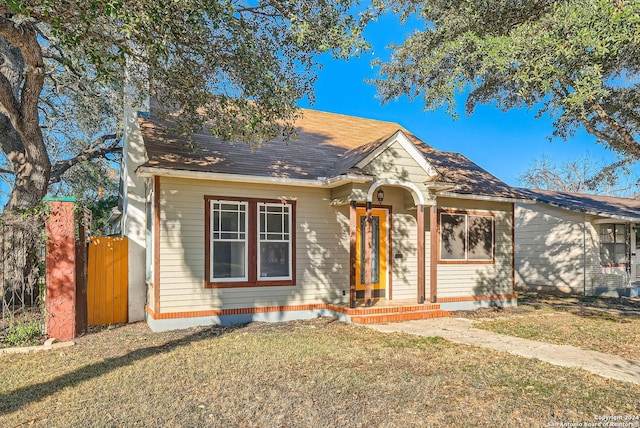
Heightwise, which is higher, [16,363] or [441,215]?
[441,215]

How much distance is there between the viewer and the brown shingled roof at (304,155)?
8.52m

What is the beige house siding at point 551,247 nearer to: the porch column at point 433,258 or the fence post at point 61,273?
the porch column at point 433,258

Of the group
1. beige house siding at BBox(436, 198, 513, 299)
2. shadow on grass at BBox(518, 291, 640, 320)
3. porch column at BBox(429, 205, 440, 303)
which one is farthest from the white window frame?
shadow on grass at BBox(518, 291, 640, 320)

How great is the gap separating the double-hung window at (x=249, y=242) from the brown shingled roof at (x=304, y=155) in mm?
745

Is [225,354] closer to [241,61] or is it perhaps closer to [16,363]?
[16,363]

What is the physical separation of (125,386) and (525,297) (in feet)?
42.5

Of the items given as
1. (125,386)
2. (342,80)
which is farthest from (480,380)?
(342,80)

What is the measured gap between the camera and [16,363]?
19.0ft

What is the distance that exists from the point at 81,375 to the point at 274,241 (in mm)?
4451

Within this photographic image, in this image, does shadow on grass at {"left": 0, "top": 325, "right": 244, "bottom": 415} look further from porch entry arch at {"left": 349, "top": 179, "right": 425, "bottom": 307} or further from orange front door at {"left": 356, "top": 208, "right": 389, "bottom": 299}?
orange front door at {"left": 356, "top": 208, "right": 389, "bottom": 299}

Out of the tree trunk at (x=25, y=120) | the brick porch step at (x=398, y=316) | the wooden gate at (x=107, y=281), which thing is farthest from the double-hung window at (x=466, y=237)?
the tree trunk at (x=25, y=120)

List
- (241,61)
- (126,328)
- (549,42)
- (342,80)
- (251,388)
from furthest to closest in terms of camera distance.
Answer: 1. (342,80)
2. (126,328)
3. (241,61)
4. (549,42)
5. (251,388)

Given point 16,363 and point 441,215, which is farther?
point 441,215

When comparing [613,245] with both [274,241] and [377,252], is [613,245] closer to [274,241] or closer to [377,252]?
[377,252]
